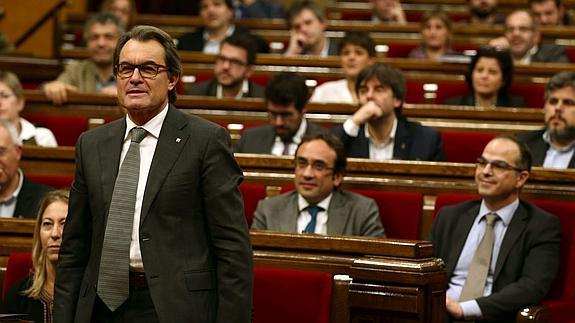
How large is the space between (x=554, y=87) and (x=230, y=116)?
39.7 inches

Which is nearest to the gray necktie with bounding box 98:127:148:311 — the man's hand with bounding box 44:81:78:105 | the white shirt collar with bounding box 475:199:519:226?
the white shirt collar with bounding box 475:199:519:226

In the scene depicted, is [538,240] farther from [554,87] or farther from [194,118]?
[194,118]

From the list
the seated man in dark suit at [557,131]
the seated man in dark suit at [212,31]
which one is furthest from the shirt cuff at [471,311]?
the seated man in dark suit at [212,31]

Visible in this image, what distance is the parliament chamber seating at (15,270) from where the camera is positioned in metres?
2.15

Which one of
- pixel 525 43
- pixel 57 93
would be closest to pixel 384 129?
pixel 57 93

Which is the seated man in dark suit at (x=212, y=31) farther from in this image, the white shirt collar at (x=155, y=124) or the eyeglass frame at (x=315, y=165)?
the white shirt collar at (x=155, y=124)

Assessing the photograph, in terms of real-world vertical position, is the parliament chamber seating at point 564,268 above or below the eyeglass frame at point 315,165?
below

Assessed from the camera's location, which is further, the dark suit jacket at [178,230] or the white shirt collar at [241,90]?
the white shirt collar at [241,90]

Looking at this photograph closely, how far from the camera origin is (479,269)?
2.38 meters

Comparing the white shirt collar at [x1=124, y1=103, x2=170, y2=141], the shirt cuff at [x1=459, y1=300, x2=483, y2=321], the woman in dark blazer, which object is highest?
the woman in dark blazer

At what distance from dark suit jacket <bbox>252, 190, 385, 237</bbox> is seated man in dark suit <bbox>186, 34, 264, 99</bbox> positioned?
1136mm

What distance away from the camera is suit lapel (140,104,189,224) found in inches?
59.1

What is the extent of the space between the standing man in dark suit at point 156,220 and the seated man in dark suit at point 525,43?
280cm

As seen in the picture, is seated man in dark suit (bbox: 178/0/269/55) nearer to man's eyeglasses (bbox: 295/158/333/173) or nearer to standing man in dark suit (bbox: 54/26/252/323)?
man's eyeglasses (bbox: 295/158/333/173)
